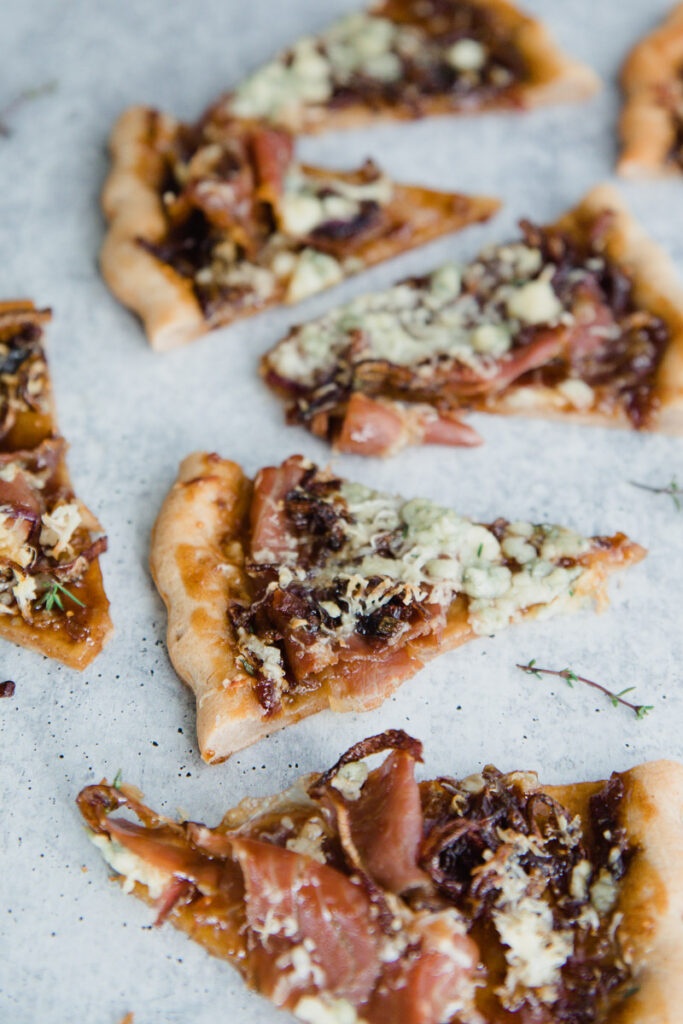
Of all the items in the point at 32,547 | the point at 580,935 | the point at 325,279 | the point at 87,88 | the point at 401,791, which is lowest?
the point at 580,935

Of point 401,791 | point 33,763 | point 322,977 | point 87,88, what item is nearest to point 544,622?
point 401,791

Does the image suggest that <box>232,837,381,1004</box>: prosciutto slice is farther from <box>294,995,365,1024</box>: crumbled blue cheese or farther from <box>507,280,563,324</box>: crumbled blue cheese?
<box>507,280,563,324</box>: crumbled blue cheese

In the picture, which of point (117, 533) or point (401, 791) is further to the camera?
point (117, 533)

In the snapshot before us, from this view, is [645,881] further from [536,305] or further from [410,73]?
[410,73]

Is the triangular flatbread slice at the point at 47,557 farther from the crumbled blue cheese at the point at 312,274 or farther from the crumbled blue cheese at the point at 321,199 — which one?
the crumbled blue cheese at the point at 321,199

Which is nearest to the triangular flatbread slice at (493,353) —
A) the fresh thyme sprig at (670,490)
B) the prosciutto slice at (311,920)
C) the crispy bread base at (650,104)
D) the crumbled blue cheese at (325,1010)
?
the fresh thyme sprig at (670,490)

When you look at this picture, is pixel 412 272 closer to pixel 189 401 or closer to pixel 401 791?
pixel 189 401

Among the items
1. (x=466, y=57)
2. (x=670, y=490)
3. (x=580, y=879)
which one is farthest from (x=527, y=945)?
(x=466, y=57)
